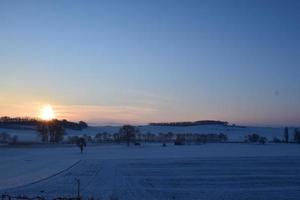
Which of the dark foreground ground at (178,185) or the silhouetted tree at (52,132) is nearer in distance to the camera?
the dark foreground ground at (178,185)

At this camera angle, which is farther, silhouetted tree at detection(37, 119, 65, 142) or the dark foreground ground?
silhouetted tree at detection(37, 119, 65, 142)

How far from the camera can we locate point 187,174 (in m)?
45.8

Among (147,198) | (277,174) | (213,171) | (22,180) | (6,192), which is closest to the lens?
(147,198)

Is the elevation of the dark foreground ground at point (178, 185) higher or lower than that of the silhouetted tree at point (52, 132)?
lower

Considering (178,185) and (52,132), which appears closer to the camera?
(178,185)

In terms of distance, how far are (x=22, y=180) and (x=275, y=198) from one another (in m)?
21.9

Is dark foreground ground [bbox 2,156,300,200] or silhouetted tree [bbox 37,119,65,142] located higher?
silhouetted tree [bbox 37,119,65,142]

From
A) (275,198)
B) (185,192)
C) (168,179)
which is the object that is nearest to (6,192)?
(185,192)

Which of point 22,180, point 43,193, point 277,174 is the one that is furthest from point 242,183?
point 22,180

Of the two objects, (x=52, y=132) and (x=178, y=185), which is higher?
(x=52, y=132)

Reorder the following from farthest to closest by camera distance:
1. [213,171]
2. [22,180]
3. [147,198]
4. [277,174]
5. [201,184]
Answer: [213,171], [277,174], [22,180], [201,184], [147,198]

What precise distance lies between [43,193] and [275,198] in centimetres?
1506

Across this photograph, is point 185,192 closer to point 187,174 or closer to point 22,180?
point 187,174

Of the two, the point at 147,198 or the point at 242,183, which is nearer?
the point at 147,198
